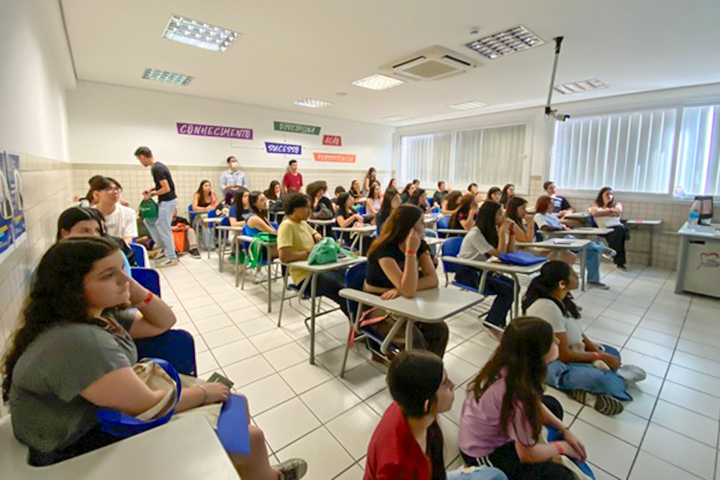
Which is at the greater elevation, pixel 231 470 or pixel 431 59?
pixel 431 59

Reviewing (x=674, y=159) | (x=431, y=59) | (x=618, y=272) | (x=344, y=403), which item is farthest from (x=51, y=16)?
(x=674, y=159)

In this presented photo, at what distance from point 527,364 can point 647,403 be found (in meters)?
1.60

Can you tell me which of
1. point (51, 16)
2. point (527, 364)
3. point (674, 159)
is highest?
point (51, 16)

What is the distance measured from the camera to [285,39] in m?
3.79

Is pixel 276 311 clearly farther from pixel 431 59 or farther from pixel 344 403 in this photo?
pixel 431 59

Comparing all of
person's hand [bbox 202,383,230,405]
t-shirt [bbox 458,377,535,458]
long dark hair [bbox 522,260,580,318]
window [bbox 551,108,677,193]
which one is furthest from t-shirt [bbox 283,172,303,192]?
t-shirt [bbox 458,377,535,458]

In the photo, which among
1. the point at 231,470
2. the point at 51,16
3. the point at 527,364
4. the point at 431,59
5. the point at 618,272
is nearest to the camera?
the point at 231,470

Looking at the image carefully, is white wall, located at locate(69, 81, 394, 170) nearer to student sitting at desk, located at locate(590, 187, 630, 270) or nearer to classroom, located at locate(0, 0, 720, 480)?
classroom, located at locate(0, 0, 720, 480)

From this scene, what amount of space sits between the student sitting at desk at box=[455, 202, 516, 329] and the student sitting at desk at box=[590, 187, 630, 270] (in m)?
3.61

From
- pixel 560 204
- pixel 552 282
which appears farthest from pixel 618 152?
pixel 552 282

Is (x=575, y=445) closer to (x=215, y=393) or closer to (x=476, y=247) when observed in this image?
(x=215, y=393)

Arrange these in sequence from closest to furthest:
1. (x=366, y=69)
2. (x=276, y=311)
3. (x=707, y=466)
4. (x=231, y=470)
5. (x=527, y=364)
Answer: (x=231, y=470) < (x=527, y=364) < (x=707, y=466) < (x=276, y=311) < (x=366, y=69)

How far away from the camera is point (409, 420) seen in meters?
1.10

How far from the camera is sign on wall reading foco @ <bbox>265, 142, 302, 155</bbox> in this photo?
310 inches
